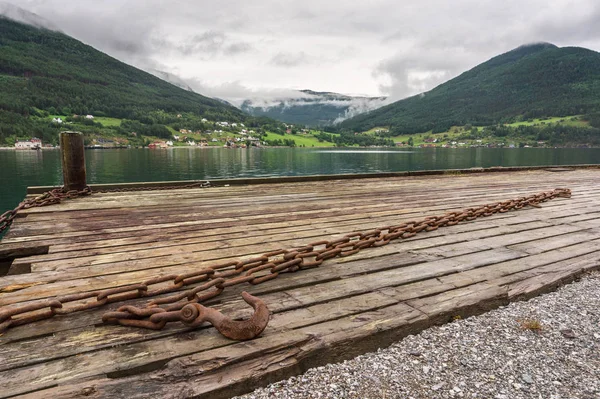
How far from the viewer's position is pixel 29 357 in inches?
71.7

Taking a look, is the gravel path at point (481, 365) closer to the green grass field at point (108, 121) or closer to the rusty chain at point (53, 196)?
the rusty chain at point (53, 196)

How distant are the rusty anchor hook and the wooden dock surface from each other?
53 mm

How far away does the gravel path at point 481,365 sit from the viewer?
1947mm

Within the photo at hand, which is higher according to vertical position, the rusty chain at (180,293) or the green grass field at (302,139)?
the green grass field at (302,139)

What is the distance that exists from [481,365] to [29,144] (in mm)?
131571

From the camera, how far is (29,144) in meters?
105

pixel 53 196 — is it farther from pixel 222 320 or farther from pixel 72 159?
pixel 222 320

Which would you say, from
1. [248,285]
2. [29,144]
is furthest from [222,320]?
[29,144]

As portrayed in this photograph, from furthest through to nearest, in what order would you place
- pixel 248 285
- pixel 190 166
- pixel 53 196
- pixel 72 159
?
1. pixel 190 166
2. pixel 72 159
3. pixel 53 196
4. pixel 248 285

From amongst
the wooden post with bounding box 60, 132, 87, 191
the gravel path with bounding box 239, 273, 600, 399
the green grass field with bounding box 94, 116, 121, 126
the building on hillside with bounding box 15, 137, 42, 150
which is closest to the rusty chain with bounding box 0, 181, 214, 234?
the wooden post with bounding box 60, 132, 87, 191

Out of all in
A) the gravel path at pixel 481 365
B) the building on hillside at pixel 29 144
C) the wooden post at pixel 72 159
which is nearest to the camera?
the gravel path at pixel 481 365

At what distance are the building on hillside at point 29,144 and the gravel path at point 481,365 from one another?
129 m

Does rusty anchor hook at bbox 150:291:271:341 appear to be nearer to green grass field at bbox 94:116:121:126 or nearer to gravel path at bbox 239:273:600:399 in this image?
gravel path at bbox 239:273:600:399

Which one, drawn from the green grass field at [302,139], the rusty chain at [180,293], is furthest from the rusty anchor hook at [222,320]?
the green grass field at [302,139]
